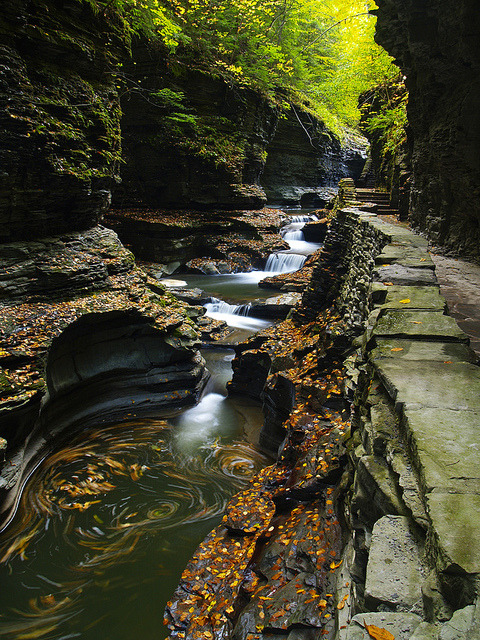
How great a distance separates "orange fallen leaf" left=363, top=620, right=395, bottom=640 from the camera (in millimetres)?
1553

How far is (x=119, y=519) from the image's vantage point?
22.1ft

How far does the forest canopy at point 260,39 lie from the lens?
1595cm

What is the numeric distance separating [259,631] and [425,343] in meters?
3.01

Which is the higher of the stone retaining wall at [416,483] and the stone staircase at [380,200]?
the stone staircase at [380,200]

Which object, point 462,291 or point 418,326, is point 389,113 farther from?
point 418,326

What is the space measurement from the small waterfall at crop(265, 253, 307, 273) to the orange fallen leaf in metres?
19.6

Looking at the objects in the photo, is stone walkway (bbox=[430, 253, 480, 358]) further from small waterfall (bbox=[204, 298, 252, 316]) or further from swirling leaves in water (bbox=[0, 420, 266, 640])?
small waterfall (bbox=[204, 298, 252, 316])

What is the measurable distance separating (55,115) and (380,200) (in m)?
12.2

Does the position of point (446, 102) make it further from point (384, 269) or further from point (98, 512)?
point (98, 512)

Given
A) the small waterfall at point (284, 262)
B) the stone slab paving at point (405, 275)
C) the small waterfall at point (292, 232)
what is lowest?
the small waterfall at point (284, 262)

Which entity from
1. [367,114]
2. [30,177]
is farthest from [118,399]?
[367,114]

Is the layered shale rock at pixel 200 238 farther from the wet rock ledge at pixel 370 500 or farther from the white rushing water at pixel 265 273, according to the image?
the wet rock ledge at pixel 370 500

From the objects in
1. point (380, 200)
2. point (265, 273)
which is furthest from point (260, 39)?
point (265, 273)

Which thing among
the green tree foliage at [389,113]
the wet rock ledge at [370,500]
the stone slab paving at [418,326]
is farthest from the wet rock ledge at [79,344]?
the green tree foliage at [389,113]
